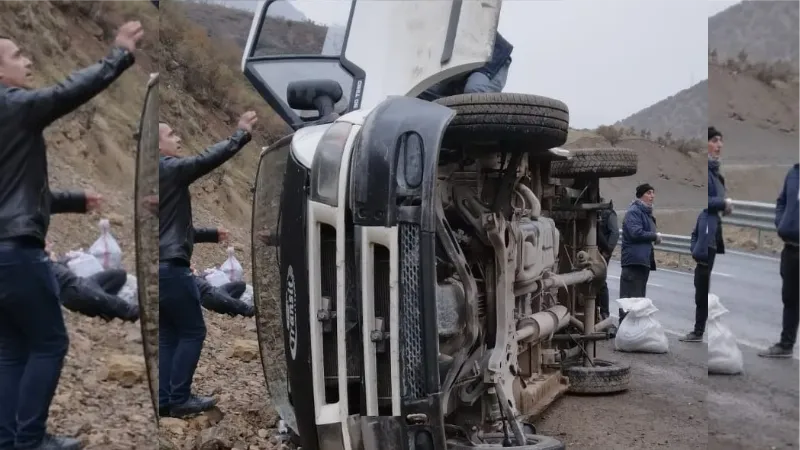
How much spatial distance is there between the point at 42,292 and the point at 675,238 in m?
2.97

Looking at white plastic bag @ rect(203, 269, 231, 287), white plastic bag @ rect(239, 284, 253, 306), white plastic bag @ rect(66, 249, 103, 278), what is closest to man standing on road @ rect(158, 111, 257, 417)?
white plastic bag @ rect(203, 269, 231, 287)

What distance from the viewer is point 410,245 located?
2.29 m

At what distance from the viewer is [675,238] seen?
3.62 m

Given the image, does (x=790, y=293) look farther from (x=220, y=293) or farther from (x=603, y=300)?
(x=220, y=293)

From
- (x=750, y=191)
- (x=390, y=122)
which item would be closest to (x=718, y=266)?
(x=750, y=191)

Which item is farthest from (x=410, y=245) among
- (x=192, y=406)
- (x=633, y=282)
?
(x=633, y=282)

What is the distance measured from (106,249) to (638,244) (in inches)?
124

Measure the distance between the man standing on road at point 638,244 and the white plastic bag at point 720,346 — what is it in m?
1.64

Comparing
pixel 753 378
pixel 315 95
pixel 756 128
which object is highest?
pixel 315 95

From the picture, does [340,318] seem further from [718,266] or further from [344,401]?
[718,266]

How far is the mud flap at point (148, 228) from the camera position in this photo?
296 cm

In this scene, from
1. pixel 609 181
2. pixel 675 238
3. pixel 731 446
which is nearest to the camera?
pixel 731 446

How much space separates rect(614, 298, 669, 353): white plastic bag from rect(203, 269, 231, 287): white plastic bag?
2503 mm

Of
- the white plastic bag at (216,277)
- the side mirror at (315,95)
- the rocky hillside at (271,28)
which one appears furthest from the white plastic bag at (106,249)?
the rocky hillside at (271,28)
